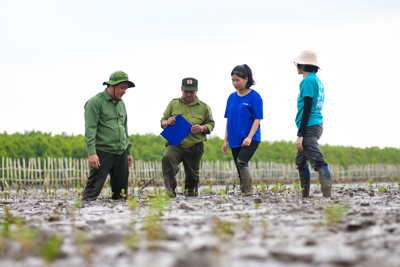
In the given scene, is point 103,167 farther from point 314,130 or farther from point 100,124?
point 314,130

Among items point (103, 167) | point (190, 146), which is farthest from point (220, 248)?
point (190, 146)

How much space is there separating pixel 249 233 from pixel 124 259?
0.89m

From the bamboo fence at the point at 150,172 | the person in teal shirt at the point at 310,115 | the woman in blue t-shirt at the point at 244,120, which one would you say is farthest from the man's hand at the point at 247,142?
the bamboo fence at the point at 150,172

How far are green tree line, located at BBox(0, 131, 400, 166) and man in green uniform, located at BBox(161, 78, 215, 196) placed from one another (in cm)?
1663

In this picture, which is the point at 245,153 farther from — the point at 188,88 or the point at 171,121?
the point at 188,88

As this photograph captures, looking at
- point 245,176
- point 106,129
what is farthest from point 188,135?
point 106,129

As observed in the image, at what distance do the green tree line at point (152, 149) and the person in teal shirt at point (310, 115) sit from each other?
18556 millimetres

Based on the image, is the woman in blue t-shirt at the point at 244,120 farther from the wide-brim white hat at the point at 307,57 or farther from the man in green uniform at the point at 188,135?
the wide-brim white hat at the point at 307,57

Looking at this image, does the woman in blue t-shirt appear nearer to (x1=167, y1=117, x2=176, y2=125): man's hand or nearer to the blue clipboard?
the blue clipboard

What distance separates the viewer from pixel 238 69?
19.6 feet

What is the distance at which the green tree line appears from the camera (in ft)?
73.8

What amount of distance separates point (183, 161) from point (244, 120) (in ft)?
3.98

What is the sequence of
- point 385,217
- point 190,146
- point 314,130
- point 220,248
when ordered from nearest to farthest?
point 220,248
point 385,217
point 314,130
point 190,146

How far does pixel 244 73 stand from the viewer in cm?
597
